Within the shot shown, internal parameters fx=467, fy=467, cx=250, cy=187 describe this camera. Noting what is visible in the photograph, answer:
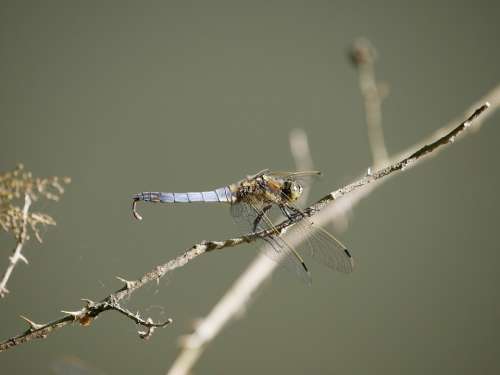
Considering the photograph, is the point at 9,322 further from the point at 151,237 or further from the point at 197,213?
the point at 197,213

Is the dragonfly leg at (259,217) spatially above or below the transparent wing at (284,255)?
above

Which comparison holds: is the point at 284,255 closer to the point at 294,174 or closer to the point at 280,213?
the point at 280,213

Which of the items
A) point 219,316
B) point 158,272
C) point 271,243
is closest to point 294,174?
point 271,243

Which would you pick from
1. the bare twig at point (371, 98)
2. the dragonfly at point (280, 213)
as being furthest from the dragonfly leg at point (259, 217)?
the bare twig at point (371, 98)

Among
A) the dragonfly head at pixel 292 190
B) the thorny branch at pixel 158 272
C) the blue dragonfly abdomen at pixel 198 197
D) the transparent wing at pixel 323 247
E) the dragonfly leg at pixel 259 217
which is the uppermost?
the blue dragonfly abdomen at pixel 198 197

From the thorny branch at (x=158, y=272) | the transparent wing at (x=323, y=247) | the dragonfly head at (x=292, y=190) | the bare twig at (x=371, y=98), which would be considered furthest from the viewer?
the bare twig at (x=371, y=98)

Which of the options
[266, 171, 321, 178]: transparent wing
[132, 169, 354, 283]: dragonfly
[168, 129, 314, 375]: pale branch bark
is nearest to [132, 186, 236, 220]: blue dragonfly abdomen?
[132, 169, 354, 283]: dragonfly

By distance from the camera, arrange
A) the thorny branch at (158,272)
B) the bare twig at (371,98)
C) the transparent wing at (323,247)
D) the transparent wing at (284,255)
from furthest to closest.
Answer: the bare twig at (371,98) → the transparent wing at (323,247) → the transparent wing at (284,255) → the thorny branch at (158,272)

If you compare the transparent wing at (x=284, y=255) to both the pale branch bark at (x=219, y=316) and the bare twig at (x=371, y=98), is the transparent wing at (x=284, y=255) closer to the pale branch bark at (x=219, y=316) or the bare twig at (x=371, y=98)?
the pale branch bark at (x=219, y=316)
